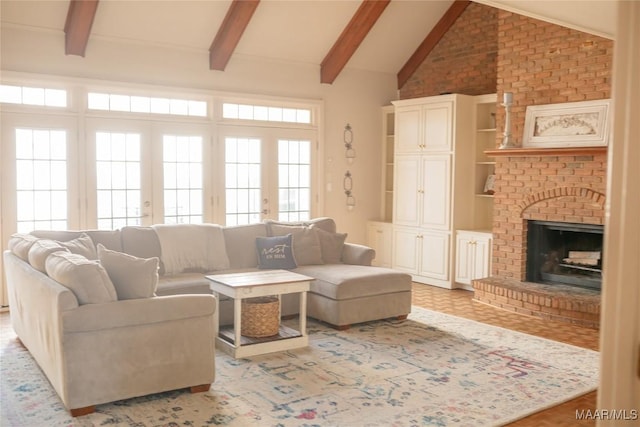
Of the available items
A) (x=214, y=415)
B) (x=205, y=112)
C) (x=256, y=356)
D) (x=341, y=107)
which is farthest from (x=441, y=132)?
(x=214, y=415)

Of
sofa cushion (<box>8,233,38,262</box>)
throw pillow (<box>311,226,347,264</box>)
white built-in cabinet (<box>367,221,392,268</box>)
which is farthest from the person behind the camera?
white built-in cabinet (<box>367,221,392,268</box>)

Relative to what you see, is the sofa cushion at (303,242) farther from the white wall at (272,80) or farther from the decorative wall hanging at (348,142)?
the decorative wall hanging at (348,142)

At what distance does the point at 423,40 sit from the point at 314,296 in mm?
4518

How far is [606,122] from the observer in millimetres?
5836

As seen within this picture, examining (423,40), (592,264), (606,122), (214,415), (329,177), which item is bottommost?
(214,415)

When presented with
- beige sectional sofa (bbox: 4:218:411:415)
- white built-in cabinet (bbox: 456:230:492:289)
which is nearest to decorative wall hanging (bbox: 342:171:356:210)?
white built-in cabinet (bbox: 456:230:492:289)

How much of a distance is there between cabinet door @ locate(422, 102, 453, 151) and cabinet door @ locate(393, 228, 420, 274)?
118 cm

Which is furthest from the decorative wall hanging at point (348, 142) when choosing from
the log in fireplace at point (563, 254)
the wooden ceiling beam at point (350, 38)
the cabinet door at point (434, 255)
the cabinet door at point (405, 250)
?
the log in fireplace at point (563, 254)

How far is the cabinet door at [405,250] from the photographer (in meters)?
7.96

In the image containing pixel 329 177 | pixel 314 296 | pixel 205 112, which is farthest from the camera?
pixel 329 177

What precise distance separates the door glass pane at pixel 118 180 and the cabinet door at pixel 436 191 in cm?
355

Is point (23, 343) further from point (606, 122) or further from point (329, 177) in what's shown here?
point (606, 122)

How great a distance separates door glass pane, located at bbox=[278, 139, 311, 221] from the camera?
8.05 meters

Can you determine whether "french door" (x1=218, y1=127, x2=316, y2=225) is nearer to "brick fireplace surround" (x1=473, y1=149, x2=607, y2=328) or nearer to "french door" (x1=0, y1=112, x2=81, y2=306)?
"french door" (x1=0, y1=112, x2=81, y2=306)
